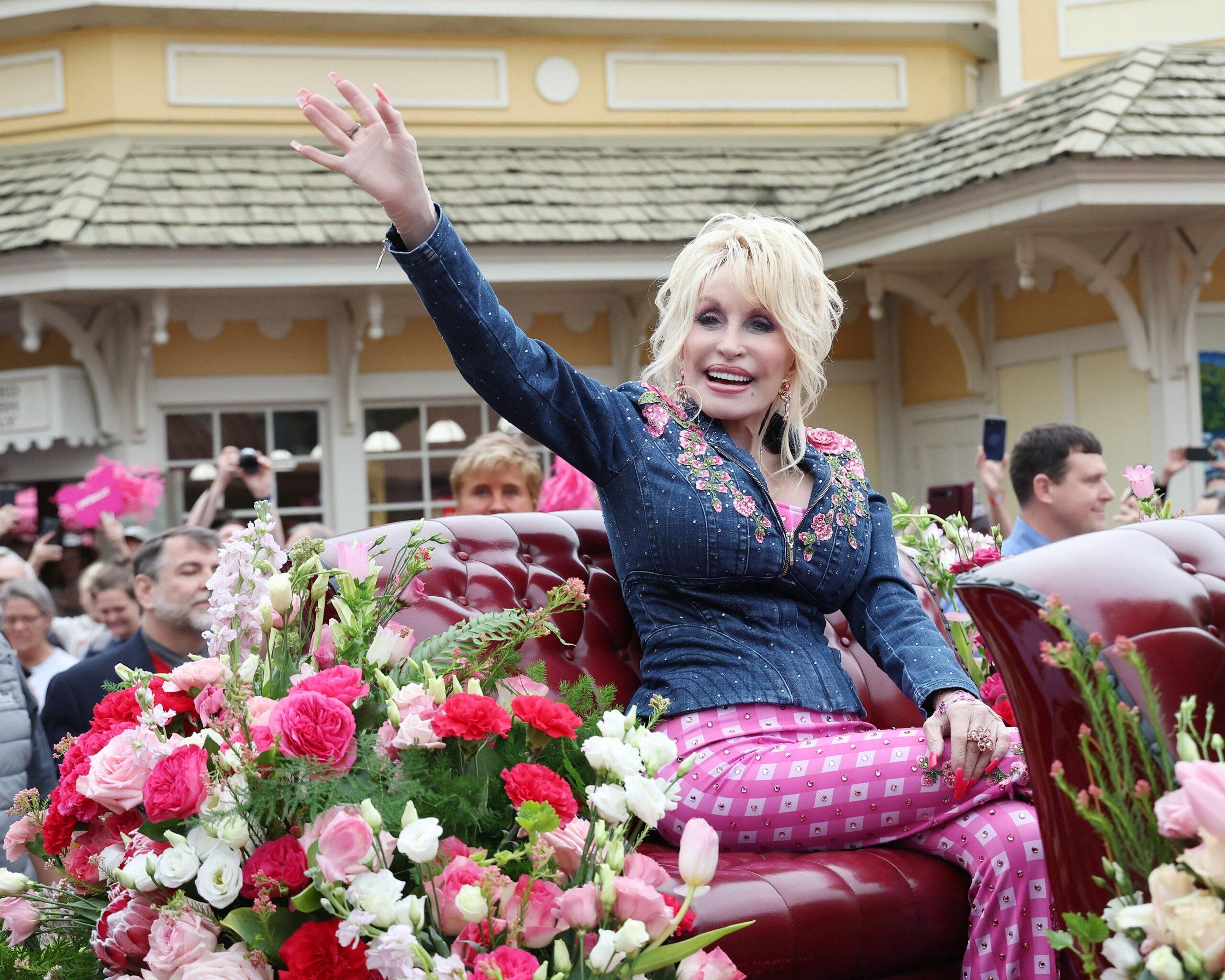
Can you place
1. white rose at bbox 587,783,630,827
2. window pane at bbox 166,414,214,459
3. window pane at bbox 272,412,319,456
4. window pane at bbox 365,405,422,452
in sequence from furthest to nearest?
window pane at bbox 365,405,422,452
window pane at bbox 272,412,319,456
window pane at bbox 166,414,214,459
white rose at bbox 587,783,630,827

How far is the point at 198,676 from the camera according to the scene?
193 centimetres

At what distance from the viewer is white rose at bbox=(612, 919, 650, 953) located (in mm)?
1540

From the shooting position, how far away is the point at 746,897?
6.81ft

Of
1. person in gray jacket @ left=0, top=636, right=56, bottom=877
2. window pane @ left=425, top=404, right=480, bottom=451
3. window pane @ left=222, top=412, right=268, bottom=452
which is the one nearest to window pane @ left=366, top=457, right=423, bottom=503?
window pane @ left=425, top=404, right=480, bottom=451

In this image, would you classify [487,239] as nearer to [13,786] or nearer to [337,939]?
[13,786]

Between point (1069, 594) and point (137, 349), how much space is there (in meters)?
6.56

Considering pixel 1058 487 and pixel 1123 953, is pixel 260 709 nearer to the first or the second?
pixel 1123 953

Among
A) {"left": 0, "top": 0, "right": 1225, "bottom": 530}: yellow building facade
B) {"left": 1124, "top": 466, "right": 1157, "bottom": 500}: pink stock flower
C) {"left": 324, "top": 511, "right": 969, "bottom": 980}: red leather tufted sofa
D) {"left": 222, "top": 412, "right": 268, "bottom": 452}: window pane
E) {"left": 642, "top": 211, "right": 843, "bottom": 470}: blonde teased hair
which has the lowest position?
{"left": 324, "top": 511, "right": 969, "bottom": 980}: red leather tufted sofa

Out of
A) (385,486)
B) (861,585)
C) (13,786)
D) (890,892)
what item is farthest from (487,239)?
(890,892)

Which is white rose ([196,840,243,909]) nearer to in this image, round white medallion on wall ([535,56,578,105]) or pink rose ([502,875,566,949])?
pink rose ([502,875,566,949])

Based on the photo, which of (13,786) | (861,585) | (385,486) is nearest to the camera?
(861,585)

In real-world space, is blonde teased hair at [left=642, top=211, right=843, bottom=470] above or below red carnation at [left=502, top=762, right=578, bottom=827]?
above

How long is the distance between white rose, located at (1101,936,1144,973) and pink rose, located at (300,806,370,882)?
2.76ft

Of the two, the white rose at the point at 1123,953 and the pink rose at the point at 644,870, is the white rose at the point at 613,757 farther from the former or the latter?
the white rose at the point at 1123,953
